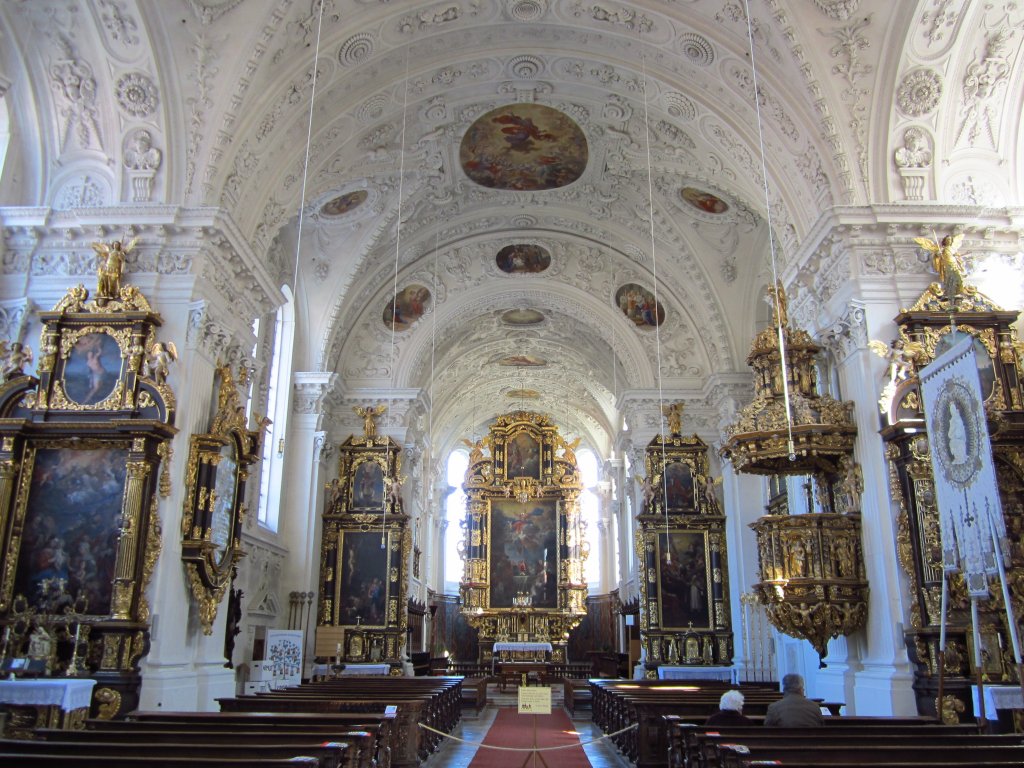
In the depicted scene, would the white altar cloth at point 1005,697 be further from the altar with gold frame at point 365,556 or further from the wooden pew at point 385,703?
the altar with gold frame at point 365,556

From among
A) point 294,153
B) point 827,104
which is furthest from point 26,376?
point 827,104

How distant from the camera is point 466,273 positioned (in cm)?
2048

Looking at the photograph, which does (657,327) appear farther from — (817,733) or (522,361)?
(817,733)

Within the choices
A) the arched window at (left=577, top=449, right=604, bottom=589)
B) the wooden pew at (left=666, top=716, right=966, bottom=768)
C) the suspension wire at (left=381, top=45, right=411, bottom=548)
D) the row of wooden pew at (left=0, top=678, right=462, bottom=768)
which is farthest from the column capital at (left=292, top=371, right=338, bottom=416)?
the arched window at (left=577, top=449, right=604, bottom=589)

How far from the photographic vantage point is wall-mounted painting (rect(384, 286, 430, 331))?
65.3 feet

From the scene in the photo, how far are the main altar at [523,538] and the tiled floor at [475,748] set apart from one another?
1300 cm

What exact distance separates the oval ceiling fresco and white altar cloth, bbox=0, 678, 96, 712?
11.0 meters

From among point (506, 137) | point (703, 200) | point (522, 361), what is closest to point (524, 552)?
point (522, 361)

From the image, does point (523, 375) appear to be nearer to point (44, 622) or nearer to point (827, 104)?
point (827, 104)

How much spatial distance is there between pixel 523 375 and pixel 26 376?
20347 millimetres

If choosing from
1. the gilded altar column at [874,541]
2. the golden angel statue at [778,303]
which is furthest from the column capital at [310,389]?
the gilded altar column at [874,541]

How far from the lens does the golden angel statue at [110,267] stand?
10.8 meters

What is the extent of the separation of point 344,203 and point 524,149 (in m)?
3.59

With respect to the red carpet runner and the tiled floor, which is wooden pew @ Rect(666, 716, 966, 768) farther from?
the red carpet runner
